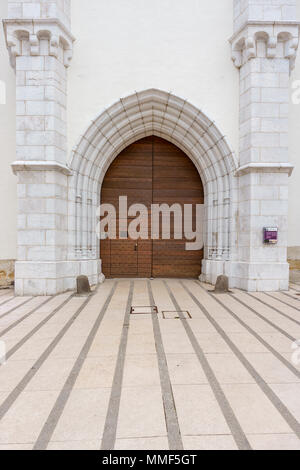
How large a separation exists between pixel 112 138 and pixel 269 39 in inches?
142

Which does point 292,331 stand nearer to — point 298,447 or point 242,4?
point 298,447

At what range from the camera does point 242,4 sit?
5.46 m

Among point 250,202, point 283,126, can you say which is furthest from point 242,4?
point 250,202

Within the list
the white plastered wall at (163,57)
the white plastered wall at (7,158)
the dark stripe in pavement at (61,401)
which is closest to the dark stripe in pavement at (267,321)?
the dark stripe in pavement at (61,401)

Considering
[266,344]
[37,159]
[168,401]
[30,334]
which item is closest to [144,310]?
[30,334]

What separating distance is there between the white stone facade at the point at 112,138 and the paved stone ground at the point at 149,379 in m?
1.50

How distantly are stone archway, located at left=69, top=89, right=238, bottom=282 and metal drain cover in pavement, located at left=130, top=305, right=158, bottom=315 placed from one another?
2.03 m

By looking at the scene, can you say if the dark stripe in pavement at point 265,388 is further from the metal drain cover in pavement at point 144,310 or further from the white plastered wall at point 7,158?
the white plastered wall at point 7,158

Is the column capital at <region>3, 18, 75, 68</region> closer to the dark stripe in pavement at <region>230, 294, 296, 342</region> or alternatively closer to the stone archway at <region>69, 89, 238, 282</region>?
the stone archway at <region>69, 89, 238, 282</region>

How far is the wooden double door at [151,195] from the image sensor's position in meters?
6.87

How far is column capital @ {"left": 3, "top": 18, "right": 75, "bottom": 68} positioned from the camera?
505cm

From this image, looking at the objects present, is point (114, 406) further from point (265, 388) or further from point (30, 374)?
point (265, 388)

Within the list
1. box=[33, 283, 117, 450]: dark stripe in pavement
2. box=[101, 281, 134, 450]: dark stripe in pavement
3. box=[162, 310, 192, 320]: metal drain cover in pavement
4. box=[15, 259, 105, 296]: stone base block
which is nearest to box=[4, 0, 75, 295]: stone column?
box=[15, 259, 105, 296]: stone base block

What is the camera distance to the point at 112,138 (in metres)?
6.16
